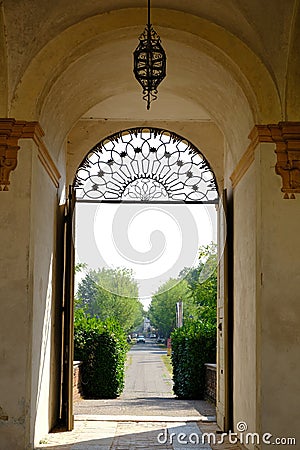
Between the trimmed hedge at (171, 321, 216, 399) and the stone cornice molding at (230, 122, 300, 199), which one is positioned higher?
the stone cornice molding at (230, 122, 300, 199)

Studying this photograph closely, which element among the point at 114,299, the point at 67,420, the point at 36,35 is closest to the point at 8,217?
the point at 36,35

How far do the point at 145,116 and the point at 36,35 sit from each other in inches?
152

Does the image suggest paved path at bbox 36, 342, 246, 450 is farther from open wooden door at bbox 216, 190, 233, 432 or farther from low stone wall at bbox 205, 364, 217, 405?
open wooden door at bbox 216, 190, 233, 432

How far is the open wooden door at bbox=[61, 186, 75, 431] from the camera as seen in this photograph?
884 cm

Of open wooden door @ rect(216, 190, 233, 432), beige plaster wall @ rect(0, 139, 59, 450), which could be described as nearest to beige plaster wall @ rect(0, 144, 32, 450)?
beige plaster wall @ rect(0, 139, 59, 450)

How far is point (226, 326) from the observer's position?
29.0 ft

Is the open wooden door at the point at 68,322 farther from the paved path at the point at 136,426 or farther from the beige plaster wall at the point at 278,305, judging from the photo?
the beige plaster wall at the point at 278,305

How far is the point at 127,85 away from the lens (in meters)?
8.98

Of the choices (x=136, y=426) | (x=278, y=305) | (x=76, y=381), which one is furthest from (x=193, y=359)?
(x=278, y=305)

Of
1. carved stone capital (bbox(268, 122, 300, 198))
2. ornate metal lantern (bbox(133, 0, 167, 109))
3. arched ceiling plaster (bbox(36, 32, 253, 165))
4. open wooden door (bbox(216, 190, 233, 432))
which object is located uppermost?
arched ceiling plaster (bbox(36, 32, 253, 165))

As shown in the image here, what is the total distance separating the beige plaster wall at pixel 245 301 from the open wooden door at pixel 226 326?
0.27 m

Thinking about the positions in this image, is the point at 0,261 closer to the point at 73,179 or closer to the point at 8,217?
the point at 8,217

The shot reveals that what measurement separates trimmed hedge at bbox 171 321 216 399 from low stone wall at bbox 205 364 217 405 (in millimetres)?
325

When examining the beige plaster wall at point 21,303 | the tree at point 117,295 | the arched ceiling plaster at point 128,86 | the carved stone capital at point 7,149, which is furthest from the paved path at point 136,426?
the tree at point 117,295
